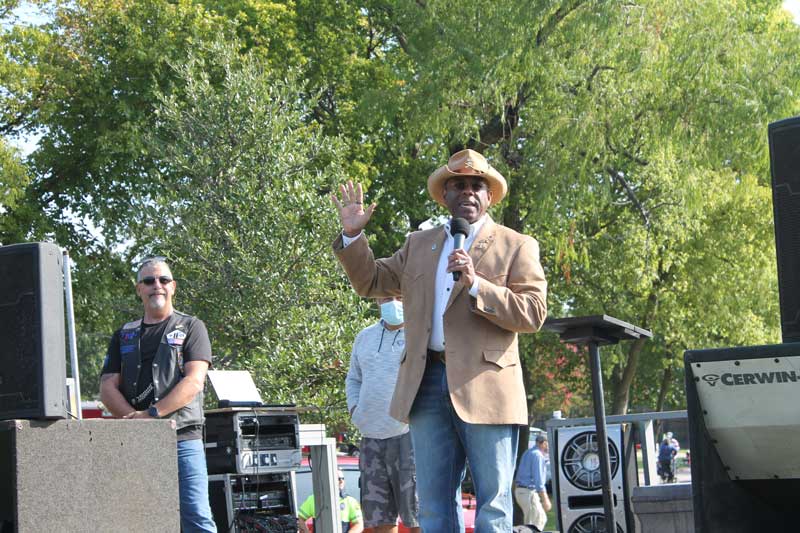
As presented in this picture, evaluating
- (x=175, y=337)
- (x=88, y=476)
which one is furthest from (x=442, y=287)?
(x=175, y=337)

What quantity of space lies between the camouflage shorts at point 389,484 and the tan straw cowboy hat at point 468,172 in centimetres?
276

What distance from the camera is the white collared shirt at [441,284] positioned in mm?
4707

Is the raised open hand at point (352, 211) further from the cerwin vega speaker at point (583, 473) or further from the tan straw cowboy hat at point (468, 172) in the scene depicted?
the cerwin vega speaker at point (583, 473)

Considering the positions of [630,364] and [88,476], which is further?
[630,364]

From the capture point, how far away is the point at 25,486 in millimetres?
4254

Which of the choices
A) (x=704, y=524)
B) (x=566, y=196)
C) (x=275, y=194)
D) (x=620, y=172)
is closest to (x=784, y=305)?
(x=704, y=524)

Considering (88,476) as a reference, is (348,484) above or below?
below

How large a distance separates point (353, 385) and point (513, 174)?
1187 centimetres

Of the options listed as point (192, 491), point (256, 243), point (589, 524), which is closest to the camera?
point (192, 491)

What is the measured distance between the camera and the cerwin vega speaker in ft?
27.5

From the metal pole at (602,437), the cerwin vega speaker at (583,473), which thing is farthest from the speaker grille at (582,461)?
the metal pole at (602,437)

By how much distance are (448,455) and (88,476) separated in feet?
5.06

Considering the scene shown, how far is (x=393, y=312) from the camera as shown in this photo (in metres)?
7.66

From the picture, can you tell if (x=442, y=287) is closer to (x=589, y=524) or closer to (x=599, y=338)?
(x=599, y=338)
